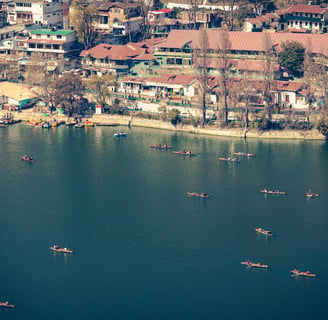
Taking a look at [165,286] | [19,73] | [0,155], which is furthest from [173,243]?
[19,73]

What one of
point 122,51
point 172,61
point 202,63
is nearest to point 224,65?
point 202,63

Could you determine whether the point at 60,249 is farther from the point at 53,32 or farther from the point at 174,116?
the point at 53,32

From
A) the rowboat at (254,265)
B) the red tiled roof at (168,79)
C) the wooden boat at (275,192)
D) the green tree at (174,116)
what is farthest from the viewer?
the red tiled roof at (168,79)

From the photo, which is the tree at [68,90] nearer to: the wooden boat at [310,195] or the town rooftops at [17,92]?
the town rooftops at [17,92]

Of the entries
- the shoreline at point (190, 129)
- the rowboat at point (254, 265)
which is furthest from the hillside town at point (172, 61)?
the rowboat at point (254, 265)

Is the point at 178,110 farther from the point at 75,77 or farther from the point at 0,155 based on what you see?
the point at 0,155
